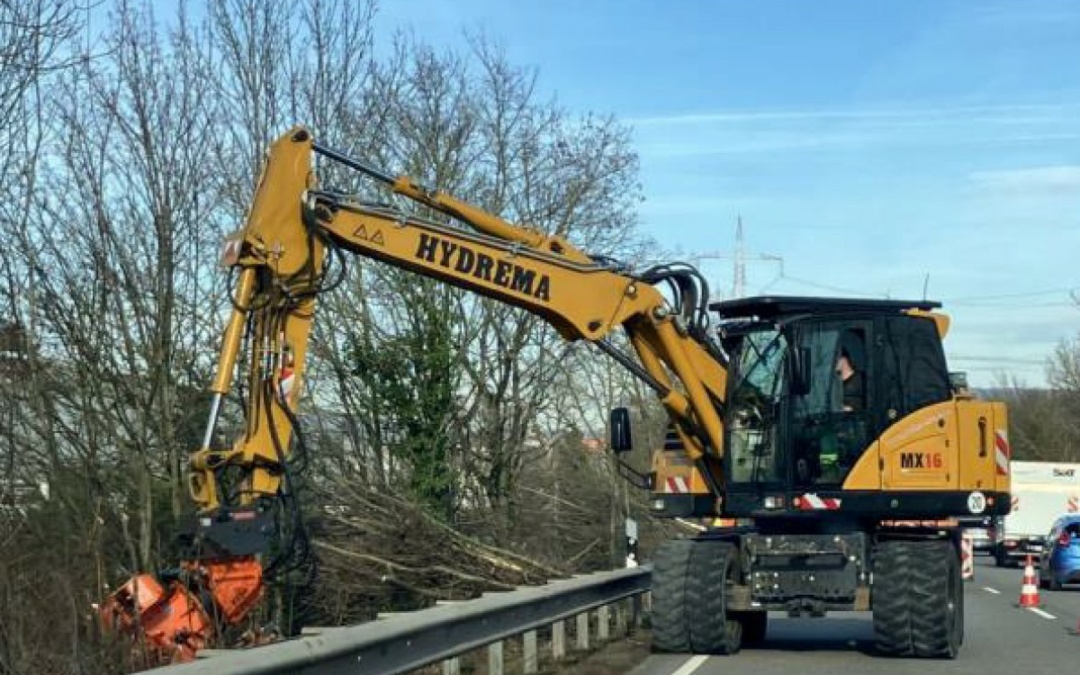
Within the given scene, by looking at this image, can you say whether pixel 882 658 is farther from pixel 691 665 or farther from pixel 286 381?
pixel 286 381

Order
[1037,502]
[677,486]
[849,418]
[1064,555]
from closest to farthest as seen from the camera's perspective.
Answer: [849,418] → [677,486] → [1064,555] → [1037,502]

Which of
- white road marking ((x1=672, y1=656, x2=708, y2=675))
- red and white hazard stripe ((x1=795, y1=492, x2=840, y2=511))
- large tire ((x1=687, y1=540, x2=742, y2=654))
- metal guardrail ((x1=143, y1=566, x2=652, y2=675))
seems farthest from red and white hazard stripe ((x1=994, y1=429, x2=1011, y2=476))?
metal guardrail ((x1=143, y1=566, x2=652, y2=675))

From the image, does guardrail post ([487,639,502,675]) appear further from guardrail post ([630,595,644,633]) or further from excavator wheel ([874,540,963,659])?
guardrail post ([630,595,644,633])

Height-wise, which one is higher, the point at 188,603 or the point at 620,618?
the point at 188,603

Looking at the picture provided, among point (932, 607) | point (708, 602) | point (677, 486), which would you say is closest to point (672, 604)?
point (708, 602)

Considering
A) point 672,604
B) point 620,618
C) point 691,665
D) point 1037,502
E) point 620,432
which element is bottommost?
point 691,665

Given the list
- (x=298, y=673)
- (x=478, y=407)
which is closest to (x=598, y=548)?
(x=478, y=407)

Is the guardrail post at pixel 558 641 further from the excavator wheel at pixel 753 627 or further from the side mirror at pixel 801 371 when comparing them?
the side mirror at pixel 801 371

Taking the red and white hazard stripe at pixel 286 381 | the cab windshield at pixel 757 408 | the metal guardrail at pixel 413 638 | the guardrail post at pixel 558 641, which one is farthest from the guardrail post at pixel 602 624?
the red and white hazard stripe at pixel 286 381

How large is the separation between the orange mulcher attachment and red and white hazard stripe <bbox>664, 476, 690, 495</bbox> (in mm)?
5199

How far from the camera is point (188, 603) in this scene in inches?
496

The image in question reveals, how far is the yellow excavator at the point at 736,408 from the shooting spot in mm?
13617

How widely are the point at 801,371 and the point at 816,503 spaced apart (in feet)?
4.65

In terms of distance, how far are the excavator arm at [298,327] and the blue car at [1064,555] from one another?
16382 millimetres
